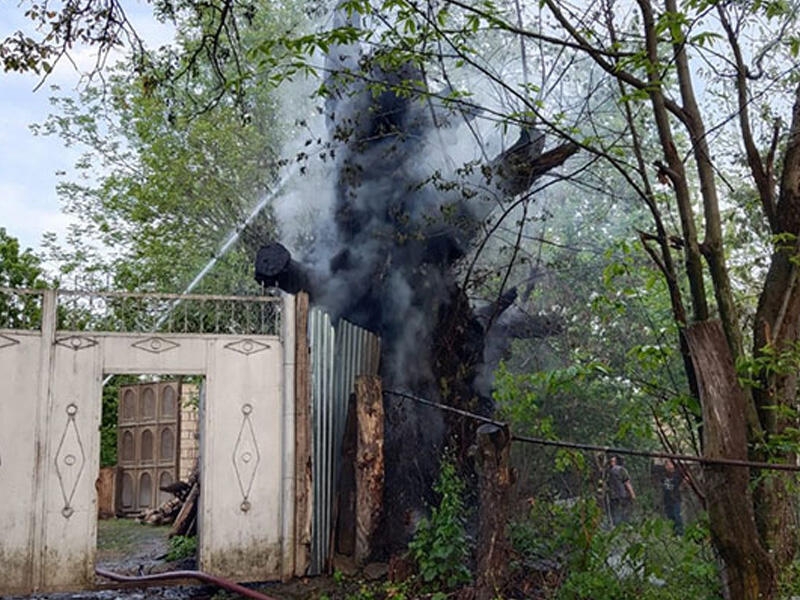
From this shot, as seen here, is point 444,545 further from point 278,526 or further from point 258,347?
point 258,347

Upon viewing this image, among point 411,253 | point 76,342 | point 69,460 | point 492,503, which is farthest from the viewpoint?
point 411,253

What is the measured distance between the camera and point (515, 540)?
7.36 metres

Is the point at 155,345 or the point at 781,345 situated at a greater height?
the point at 155,345

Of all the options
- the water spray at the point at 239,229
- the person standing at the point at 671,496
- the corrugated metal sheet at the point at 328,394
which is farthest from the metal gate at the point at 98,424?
the person standing at the point at 671,496

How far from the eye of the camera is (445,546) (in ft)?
22.1

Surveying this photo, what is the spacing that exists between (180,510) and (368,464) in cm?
516

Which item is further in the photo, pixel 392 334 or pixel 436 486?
pixel 392 334

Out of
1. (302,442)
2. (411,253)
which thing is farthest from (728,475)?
(411,253)

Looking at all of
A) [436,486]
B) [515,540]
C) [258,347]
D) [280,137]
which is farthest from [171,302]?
[280,137]

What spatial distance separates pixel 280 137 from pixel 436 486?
30.1 ft

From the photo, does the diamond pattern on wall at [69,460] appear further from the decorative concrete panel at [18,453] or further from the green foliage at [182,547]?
the green foliage at [182,547]

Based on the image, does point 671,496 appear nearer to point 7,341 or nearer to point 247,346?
point 247,346

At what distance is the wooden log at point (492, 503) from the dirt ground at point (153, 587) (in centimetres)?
252

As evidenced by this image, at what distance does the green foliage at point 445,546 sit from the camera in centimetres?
668
